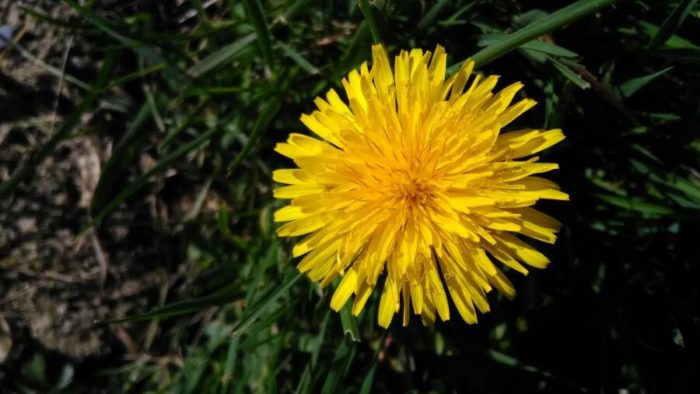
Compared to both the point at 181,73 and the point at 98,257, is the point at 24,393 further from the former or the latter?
the point at 181,73

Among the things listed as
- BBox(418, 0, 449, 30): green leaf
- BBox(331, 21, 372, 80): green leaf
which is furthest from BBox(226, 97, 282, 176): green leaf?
BBox(418, 0, 449, 30): green leaf

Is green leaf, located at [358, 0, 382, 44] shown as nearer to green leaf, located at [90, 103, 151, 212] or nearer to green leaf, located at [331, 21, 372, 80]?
green leaf, located at [331, 21, 372, 80]

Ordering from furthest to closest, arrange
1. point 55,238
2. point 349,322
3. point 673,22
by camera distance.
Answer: point 55,238, point 349,322, point 673,22

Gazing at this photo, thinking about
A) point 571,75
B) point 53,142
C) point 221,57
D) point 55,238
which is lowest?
A: point 55,238

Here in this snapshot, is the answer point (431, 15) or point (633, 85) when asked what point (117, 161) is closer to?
point (431, 15)

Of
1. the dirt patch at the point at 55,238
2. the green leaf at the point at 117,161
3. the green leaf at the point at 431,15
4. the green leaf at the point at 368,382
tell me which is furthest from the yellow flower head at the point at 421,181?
the dirt patch at the point at 55,238

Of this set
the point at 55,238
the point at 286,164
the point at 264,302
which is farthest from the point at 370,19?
the point at 55,238

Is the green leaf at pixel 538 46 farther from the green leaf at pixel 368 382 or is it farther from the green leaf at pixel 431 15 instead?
the green leaf at pixel 368 382
